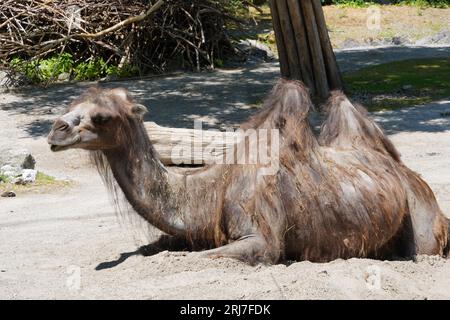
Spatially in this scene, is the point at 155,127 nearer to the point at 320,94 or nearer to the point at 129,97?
the point at 129,97

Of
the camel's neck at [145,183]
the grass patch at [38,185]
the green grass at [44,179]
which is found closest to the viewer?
the camel's neck at [145,183]

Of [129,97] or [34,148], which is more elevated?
[129,97]

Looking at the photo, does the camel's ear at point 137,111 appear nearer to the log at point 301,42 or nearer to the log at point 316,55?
the log at point 301,42

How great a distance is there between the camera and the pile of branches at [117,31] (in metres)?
17.9

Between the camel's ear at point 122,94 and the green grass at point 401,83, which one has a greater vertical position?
the camel's ear at point 122,94

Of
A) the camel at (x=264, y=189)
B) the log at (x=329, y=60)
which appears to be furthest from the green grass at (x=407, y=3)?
the camel at (x=264, y=189)

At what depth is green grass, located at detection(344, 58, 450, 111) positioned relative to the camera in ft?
47.5

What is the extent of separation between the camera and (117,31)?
18469 mm

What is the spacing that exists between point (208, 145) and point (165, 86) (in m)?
7.92

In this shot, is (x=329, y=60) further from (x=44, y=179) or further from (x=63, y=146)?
(x=63, y=146)

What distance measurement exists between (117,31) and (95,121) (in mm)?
13469

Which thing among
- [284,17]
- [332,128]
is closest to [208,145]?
[332,128]

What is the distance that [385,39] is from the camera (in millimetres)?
22891

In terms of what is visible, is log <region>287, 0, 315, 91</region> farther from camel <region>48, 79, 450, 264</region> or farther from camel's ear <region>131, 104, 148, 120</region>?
camel's ear <region>131, 104, 148, 120</region>
